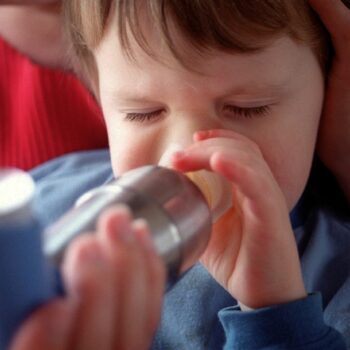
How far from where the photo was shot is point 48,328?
0.36 m

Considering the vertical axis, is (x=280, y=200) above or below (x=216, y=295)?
above

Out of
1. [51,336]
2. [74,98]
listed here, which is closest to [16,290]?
[51,336]

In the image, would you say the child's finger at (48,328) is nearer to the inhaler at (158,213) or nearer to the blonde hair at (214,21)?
the inhaler at (158,213)

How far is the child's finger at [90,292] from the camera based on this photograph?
352 millimetres

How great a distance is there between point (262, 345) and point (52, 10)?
682 mm

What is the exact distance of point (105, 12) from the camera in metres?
0.72

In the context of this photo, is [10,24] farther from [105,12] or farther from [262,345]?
[262,345]

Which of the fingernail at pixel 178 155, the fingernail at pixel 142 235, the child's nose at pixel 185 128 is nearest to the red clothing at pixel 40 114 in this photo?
the child's nose at pixel 185 128

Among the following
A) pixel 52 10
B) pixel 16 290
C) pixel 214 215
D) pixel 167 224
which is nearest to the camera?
pixel 16 290

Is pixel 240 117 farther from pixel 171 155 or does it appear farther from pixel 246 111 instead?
pixel 171 155

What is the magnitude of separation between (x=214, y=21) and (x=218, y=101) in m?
0.08

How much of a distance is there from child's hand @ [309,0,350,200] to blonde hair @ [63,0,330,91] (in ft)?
0.15

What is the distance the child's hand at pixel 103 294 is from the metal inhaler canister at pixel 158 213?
3 cm

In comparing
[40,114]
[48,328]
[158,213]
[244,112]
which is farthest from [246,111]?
[40,114]
